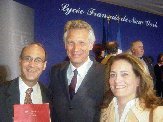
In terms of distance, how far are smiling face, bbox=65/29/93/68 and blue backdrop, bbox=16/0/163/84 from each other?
441 centimetres

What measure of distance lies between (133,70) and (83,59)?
540 millimetres

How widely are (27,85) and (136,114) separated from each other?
0.95 meters

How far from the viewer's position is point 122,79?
2.59m

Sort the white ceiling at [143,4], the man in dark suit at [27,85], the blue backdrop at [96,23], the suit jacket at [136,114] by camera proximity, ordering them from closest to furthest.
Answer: the suit jacket at [136,114]
the man in dark suit at [27,85]
the blue backdrop at [96,23]
the white ceiling at [143,4]

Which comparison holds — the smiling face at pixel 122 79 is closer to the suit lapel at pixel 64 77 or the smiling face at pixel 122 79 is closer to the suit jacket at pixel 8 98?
the suit lapel at pixel 64 77

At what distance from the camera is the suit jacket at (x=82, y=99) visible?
288cm

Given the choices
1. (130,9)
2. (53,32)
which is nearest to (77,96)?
(53,32)

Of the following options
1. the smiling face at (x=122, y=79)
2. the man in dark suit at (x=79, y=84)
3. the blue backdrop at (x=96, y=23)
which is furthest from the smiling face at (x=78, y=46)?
the blue backdrop at (x=96, y=23)

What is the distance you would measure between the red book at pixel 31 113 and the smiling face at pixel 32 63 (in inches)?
10.5

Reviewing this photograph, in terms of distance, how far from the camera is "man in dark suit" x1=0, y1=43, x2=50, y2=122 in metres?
2.71

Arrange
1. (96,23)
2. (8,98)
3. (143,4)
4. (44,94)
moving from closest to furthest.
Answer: (8,98) → (44,94) → (96,23) → (143,4)

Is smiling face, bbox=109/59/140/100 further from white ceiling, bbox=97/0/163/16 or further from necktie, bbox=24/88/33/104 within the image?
white ceiling, bbox=97/0/163/16

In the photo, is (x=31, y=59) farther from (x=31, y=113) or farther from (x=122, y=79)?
(x=122, y=79)

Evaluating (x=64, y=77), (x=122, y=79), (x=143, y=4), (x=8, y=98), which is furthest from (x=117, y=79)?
(x=143, y=4)
